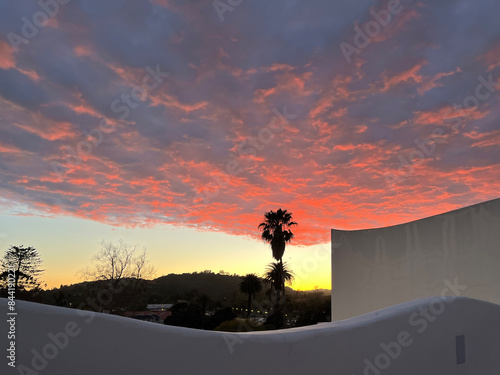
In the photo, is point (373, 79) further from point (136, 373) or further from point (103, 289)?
point (103, 289)

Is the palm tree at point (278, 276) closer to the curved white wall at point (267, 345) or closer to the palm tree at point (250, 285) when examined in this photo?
the palm tree at point (250, 285)

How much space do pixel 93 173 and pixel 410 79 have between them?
1331cm

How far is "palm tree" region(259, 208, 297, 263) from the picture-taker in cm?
3106

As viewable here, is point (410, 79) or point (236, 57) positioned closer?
point (236, 57)

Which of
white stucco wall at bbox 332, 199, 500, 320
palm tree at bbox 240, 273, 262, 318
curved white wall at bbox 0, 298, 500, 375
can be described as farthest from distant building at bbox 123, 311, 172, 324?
curved white wall at bbox 0, 298, 500, 375

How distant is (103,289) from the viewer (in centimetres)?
2928

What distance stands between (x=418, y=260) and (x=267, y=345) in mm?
10503

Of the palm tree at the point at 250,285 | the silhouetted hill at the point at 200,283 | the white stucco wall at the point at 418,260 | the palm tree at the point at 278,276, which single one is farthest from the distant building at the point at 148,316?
the silhouetted hill at the point at 200,283

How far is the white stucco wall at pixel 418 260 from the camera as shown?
34.4 ft

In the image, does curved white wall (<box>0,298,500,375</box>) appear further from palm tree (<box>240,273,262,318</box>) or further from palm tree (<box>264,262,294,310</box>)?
palm tree (<box>240,273,262,318</box>)

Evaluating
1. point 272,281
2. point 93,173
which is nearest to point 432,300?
point 93,173

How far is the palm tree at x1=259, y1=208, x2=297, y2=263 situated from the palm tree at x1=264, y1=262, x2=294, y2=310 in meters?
0.72

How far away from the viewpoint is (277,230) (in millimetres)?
31312

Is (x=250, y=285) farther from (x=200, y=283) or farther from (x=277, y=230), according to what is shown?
(x=200, y=283)
